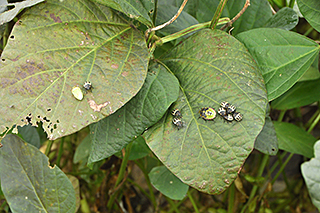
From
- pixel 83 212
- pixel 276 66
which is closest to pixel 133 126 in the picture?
pixel 276 66

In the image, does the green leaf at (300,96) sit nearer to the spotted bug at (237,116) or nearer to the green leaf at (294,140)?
the green leaf at (294,140)

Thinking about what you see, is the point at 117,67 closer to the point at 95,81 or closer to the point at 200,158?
the point at 95,81

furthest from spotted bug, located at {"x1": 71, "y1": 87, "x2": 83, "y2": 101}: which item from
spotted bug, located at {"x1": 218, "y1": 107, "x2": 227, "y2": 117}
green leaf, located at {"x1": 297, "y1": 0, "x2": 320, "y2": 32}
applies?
green leaf, located at {"x1": 297, "y1": 0, "x2": 320, "y2": 32}

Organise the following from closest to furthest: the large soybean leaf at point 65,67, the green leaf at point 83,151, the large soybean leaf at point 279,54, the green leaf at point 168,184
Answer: the large soybean leaf at point 65,67 < the large soybean leaf at point 279,54 < the green leaf at point 168,184 < the green leaf at point 83,151

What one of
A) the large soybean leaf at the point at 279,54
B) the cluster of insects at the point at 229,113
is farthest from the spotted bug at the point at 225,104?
the large soybean leaf at the point at 279,54

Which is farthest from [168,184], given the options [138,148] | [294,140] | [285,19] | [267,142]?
[285,19]

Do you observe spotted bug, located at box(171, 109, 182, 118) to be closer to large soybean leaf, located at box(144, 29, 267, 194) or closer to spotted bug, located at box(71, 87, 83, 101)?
large soybean leaf, located at box(144, 29, 267, 194)
